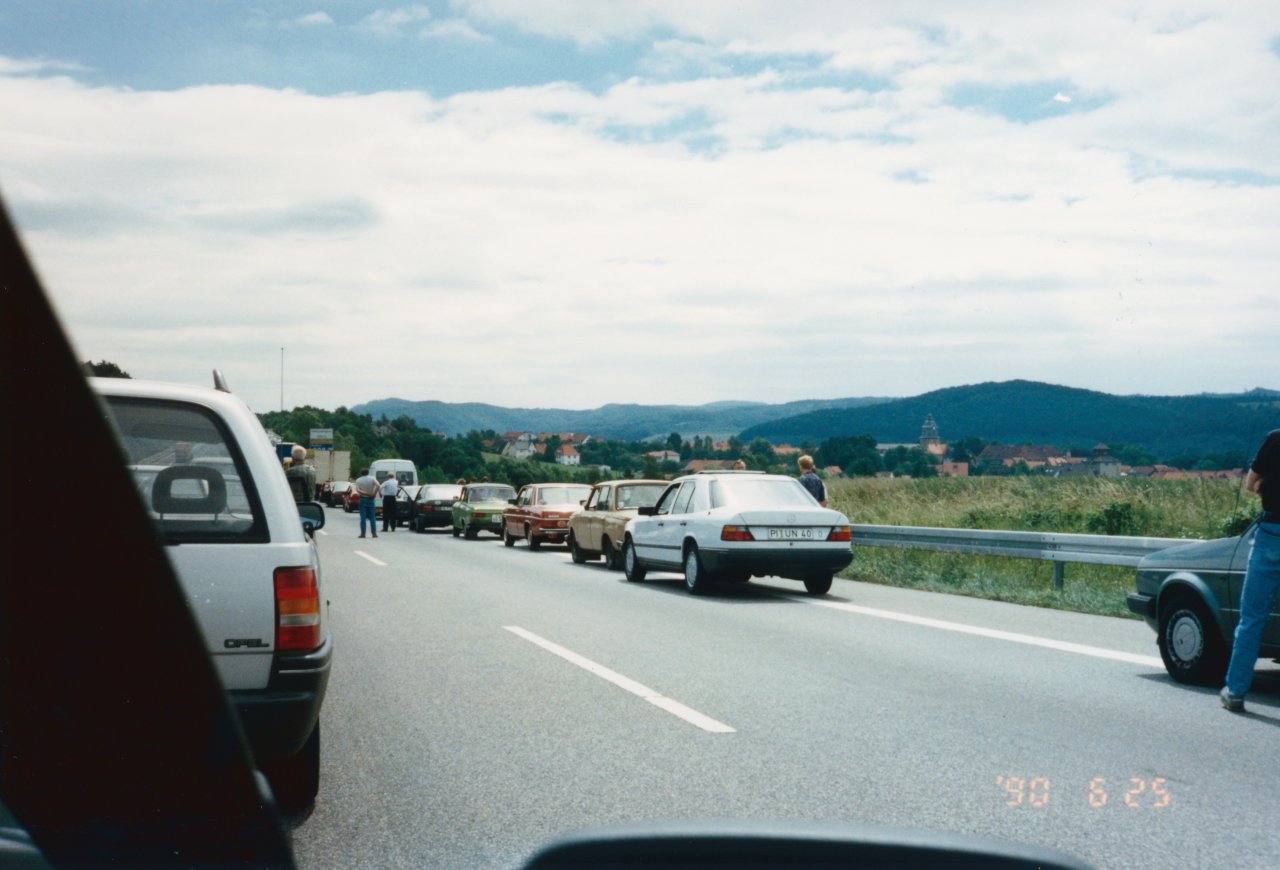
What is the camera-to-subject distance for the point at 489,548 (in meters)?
26.6

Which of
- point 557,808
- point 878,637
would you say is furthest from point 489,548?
point 557,808

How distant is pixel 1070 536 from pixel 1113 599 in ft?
3.71

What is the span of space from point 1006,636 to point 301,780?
7.23 metres

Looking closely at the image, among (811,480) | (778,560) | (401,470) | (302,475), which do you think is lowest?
(401,470)

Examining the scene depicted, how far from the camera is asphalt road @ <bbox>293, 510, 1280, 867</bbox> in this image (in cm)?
499

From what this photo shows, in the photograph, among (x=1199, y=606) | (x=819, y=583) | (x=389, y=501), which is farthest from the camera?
(x=389, y=501)

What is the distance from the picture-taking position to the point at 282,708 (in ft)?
15.8

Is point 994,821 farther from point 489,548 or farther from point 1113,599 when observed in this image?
point 489,548

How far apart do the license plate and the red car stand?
9804 mm

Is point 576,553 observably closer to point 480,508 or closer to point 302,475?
point 302,475

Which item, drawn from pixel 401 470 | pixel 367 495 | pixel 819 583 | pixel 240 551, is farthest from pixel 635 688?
pixel 401 470

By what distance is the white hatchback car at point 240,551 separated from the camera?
476cm

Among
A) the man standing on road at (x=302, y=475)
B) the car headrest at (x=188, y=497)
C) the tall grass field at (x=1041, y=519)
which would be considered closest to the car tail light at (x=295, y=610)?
the car headrest at (x=188, y=497)

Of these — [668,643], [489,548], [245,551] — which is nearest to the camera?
[245,551]
